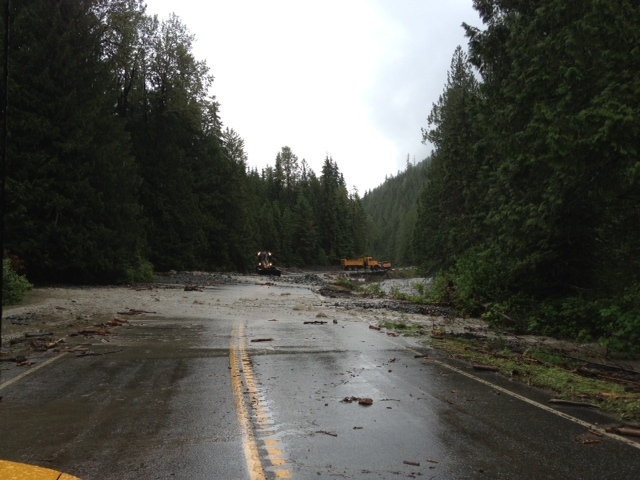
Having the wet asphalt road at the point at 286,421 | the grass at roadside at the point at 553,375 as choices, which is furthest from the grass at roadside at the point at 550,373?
the wet asphalt road at the point at 286,421

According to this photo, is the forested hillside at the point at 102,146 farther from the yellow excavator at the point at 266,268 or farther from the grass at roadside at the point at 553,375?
the grass at roadside at the point at 553,375

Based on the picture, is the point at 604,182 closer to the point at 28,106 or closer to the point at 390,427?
the point at 390,427

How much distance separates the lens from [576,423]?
6426 mm

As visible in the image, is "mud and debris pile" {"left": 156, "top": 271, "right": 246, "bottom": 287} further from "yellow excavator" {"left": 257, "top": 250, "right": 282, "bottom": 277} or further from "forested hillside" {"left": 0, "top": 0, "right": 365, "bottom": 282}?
"yellow excavator" {"left": 257, "top": 250, "right": 282, "bottom": 277}

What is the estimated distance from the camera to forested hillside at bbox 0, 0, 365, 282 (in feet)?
101

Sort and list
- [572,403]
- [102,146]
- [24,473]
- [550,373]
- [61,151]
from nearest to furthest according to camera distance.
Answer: [24,473] < [572,403] < [550,373] < [61,151] < [102,146]

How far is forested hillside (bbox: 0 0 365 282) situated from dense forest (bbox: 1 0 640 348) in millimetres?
121

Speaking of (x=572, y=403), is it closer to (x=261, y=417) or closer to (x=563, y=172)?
(x=261, y=417)

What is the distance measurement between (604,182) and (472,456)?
11273 mm

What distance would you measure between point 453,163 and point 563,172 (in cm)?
2605

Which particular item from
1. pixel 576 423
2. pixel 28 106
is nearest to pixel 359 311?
pixel 576 423

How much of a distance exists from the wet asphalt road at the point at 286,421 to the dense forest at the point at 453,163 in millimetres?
6360

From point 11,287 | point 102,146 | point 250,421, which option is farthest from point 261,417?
point 102,146

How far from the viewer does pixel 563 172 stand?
13.8 metres
